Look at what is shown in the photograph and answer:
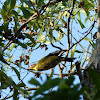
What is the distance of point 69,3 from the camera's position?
1426 millimetres

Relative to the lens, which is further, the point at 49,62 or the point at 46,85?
the point at 49,62

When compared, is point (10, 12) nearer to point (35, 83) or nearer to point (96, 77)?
point (35, 83)

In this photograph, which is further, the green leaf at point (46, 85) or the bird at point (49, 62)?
the bird at point (49, 62)

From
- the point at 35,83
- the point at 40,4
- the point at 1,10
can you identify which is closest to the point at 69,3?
the point at 40,4

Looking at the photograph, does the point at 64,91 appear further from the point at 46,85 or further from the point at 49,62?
the point at 49,62

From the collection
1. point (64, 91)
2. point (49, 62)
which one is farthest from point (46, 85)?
point (49, 62)

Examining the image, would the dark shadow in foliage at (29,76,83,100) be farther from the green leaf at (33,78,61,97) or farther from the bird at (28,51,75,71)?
the bird at (28,51,75,71)

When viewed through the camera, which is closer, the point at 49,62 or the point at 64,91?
the point at 64,91

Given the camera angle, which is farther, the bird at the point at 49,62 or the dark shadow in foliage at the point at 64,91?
the bird at the point at 49,62

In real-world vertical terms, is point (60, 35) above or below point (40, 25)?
below

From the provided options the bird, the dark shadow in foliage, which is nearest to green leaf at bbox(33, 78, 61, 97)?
the dark shadow in foliage

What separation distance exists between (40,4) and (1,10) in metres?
0.25

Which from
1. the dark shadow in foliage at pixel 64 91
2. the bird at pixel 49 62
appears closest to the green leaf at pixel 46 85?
the dark shadow in foliage at pixel 64 91

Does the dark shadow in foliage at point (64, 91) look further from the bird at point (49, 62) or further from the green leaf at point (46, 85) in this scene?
the bird at point (49, 62)
